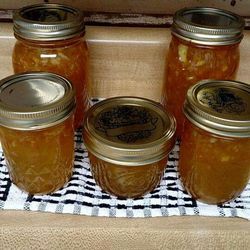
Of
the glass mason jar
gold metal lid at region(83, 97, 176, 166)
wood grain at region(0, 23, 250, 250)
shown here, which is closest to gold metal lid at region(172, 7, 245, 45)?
the glass mason jar

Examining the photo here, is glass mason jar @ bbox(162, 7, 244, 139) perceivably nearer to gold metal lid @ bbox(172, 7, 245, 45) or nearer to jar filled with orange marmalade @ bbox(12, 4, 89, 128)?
gold metal lid @ bbox(172, 7, 245, 45)

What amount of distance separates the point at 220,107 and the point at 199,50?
121 mm

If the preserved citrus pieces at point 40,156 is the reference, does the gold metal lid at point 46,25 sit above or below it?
above

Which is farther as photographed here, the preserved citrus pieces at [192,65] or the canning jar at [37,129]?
the preserved citrus pieces at [192,65]

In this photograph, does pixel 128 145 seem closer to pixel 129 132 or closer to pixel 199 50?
pixel 129 132

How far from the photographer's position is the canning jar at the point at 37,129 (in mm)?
471

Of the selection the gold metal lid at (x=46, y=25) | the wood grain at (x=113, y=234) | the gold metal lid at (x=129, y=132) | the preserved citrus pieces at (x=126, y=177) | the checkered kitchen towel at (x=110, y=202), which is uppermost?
the gold metal lid at (x=46, y=25)

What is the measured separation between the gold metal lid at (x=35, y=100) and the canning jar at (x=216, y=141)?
0.16 meters

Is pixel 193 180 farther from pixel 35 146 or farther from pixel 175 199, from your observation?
pixel 35 146

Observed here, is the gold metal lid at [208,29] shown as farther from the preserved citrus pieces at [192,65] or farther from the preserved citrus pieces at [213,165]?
the preserved citrus pieces at [213,165]

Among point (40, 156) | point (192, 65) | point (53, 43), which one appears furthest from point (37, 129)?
point (192, 65)

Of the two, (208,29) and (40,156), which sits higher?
(208,29)

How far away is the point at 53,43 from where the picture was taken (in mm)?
565

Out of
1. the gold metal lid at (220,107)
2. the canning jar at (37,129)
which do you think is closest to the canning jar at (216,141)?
the gold metal lid at (220,107)
